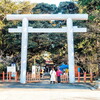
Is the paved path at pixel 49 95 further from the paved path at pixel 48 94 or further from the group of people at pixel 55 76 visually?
the group of people at pixel 55 76

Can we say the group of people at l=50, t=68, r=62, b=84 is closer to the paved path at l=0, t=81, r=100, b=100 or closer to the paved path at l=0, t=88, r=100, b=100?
the paved path at l=0, t=81, r=100, b=100

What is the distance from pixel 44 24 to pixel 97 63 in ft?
28.9

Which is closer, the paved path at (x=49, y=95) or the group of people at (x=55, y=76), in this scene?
the paved path at (x=49, y=95)

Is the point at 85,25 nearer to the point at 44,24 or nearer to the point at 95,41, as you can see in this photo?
the point at 95,41

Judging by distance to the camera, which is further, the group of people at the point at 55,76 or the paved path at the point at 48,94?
the group of people at the point at 55,76

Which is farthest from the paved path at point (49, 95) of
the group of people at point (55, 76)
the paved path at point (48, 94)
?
the group of people at point (55, 76)

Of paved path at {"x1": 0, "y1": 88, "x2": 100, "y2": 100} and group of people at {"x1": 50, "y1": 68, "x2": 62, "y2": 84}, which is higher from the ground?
group of people at {"x1": 50, "y1": 68, "x2": 62, "y2": 84}

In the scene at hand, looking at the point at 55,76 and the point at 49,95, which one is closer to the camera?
the point at 49,95

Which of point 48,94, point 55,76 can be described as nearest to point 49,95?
point 48,94

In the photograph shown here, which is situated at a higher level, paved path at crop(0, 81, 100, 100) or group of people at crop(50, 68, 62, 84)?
group of people at crop(50, 68, 62, 84)

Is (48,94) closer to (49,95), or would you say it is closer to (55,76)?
(49,95)

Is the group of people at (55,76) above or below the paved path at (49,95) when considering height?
above

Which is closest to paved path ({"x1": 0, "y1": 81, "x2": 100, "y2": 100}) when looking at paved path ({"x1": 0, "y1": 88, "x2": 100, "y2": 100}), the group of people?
paved path ({"x1": 0, "y1": 88, "x2": 100, "y2": 100})

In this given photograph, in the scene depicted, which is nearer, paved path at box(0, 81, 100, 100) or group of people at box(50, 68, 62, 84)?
paved path at box(0, 81, 100, 100)
